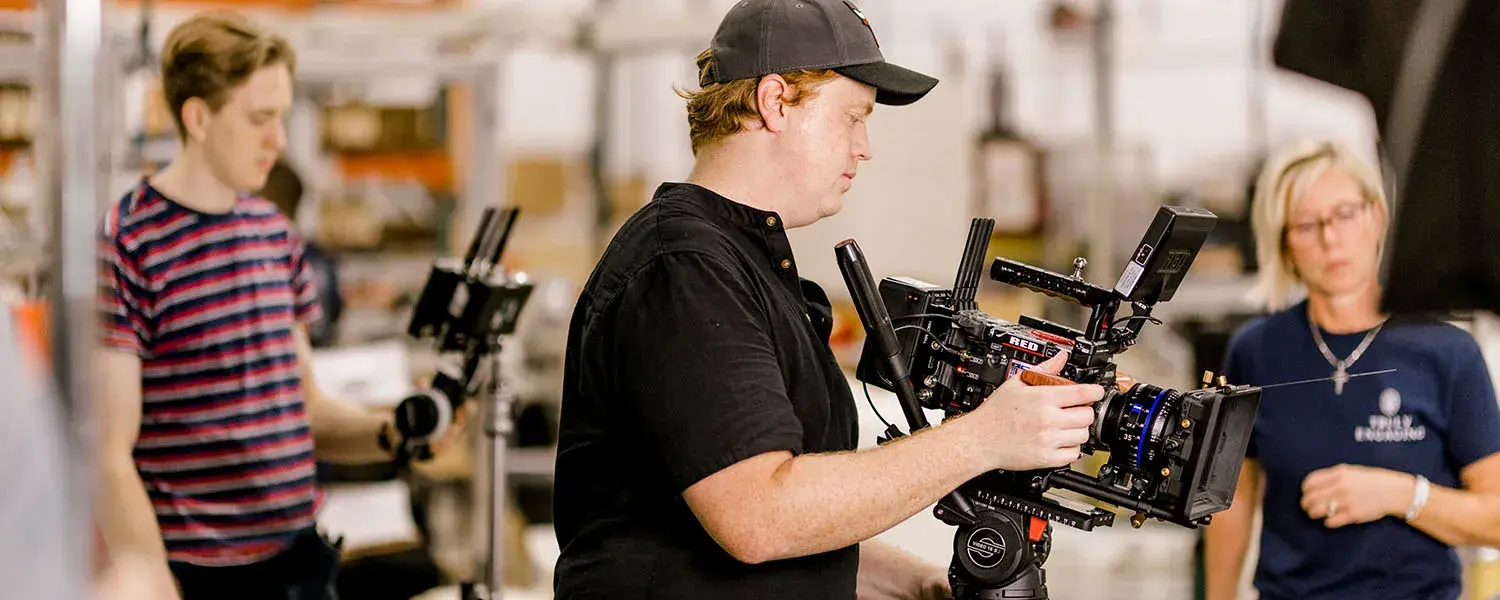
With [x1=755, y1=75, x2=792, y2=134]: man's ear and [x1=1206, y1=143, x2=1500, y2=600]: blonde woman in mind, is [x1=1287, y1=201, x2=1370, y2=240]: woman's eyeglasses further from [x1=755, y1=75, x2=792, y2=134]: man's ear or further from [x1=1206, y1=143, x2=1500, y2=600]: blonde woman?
[x1=755, y1=75, x2=792, y2=134]: man's ear

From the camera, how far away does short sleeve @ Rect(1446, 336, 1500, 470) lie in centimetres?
215

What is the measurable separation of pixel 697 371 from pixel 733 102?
35 centimetres

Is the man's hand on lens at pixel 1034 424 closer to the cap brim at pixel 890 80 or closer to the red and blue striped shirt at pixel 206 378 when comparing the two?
the cap brim at pixel 890 80

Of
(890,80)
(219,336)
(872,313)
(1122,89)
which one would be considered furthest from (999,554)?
(1122,89)

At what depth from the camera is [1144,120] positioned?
6.29 metres

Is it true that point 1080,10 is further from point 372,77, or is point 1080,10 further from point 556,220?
point 372,77

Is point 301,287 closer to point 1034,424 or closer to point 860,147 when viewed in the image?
point 860,147

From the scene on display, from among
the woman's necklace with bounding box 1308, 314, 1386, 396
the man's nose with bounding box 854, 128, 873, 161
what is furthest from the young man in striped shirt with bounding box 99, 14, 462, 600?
the woman's necklace with bounding box 1308, 314, 1386, 396

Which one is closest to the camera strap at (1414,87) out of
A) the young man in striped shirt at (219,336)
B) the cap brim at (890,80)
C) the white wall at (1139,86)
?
the cap brim at (890,80)

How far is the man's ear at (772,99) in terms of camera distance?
158 cm

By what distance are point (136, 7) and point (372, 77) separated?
1.44 meters

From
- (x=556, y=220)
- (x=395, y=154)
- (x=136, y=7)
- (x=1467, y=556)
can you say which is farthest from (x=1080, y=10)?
(x=136, y=7)

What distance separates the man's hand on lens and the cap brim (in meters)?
0.39

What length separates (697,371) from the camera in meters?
1.42
